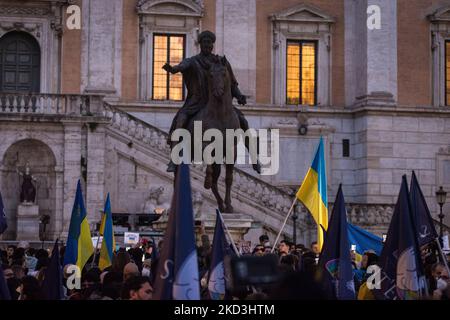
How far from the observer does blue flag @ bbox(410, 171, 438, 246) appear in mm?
12445

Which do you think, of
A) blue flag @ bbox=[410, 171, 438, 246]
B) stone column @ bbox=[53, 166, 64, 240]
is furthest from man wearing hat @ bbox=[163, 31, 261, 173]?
stone column @ bbox=[53, 166, 64, 240]

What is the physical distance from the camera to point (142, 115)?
37594mm

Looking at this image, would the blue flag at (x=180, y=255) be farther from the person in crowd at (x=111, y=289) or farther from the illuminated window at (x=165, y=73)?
the illuminated window at (x=165, y=73)

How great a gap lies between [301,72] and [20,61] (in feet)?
32.8

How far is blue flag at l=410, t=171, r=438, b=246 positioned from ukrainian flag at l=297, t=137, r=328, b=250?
401cm

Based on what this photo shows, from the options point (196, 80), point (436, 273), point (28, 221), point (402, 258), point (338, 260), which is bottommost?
point (28, 221)

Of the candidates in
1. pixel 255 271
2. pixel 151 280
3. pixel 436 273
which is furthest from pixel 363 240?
pixel 255 271

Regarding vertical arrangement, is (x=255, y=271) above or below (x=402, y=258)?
above

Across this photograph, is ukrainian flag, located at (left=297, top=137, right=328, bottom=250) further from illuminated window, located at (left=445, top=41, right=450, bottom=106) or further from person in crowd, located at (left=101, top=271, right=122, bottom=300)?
illuminated window, located at (left=445, top=41, right=450, bottom=106)

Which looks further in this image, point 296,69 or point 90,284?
point 296,69

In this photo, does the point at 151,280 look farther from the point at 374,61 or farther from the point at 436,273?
the point at 374,61

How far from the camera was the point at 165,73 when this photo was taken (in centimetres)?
3838

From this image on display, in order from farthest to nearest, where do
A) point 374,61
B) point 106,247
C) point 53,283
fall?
point 374,61 → point 106,247 → point 53,283

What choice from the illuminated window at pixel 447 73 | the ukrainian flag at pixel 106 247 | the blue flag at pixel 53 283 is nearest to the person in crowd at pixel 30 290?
the blue flag at pixel 53 283
